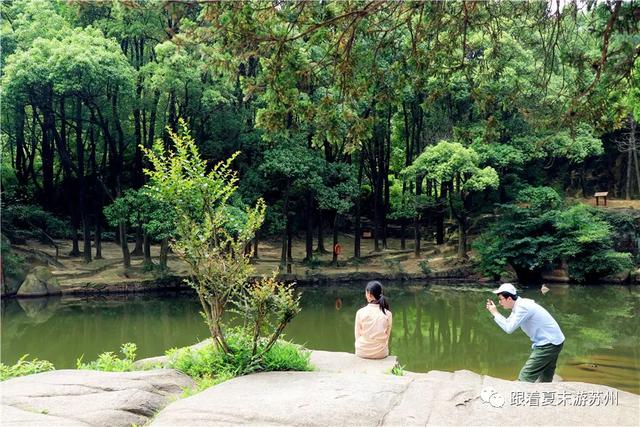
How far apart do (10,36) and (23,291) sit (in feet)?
24.3

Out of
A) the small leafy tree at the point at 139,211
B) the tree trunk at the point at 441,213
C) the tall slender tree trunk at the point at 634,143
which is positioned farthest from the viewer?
the tall slender tree trunk at the point at 634,143

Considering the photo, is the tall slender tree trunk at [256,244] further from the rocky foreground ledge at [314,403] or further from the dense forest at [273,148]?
the rocky foreground ledge at [314,403]

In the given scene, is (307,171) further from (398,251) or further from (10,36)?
(10,36)

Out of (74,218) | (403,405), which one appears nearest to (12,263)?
(74,218)

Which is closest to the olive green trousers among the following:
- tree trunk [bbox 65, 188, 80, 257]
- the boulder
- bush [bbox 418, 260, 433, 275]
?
the boulder

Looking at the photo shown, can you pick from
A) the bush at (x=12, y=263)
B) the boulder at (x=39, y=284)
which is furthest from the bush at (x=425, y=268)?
the bush at (x=12, y=263)

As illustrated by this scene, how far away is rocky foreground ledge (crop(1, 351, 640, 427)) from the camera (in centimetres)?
380

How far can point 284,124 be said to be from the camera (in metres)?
6.28

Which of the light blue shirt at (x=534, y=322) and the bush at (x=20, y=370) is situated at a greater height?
the light blue shirt at (x=534, y=322)

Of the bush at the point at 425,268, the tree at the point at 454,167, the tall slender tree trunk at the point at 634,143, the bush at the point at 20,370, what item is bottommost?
the bush at the point at 425,268

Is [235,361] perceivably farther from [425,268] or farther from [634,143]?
[634,143]

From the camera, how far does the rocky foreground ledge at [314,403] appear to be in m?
3.80

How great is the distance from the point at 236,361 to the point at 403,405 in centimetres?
183

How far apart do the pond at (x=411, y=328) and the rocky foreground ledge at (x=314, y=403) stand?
512cm
